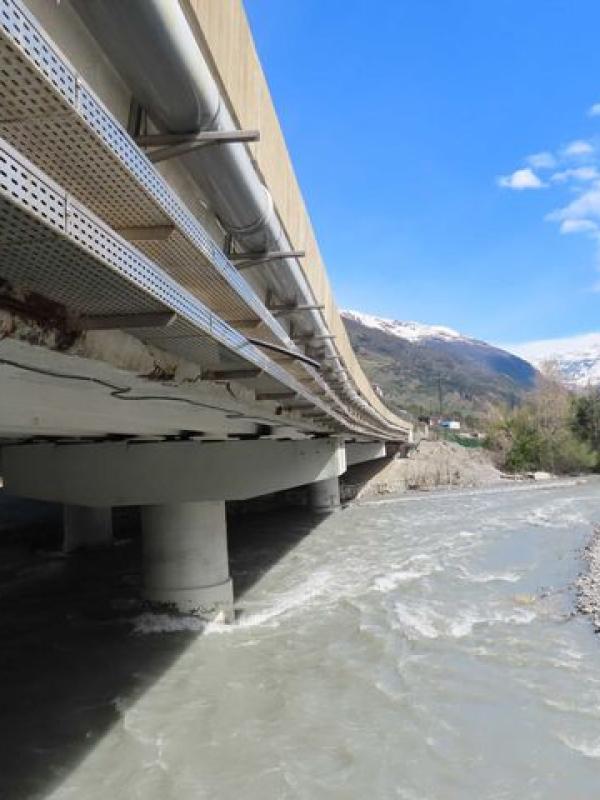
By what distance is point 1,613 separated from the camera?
1308cm

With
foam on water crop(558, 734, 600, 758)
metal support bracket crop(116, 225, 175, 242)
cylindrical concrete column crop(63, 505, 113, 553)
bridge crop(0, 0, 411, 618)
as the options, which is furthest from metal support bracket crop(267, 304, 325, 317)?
cylindrical concrete column crop(63, 505, 113, 553)

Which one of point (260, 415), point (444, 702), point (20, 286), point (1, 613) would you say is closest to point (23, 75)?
point (20, 286)

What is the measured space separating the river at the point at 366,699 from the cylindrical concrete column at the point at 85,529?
21.5 feet

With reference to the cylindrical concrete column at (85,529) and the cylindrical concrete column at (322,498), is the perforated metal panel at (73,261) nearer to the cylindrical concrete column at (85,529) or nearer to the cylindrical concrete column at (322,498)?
the cylindrical concrete column at (85,529)

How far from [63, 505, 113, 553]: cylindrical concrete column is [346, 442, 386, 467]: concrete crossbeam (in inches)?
548

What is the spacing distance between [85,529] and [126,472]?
10.6 meters

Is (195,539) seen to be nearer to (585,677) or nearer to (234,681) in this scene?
(234,681)

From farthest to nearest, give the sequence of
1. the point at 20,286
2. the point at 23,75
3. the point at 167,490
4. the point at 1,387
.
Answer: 1. the point at 167,490
2. the point at 1,387
3. the point at 20,286
4. the point at 23,75

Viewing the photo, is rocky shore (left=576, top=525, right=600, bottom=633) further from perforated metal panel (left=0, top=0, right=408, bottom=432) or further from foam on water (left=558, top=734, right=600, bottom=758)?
perforated metal panel (left=0, top=0, right=408, bottom=432)

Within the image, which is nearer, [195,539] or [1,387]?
[1,387]

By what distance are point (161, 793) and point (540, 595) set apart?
10224mm

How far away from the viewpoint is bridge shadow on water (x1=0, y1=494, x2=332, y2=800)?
289 inches

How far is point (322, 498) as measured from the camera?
34.9m

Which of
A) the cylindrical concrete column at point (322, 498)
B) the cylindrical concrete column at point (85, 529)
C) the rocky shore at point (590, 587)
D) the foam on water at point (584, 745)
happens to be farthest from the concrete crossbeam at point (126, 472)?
the cylindrical concrete column at point (322, 498)
